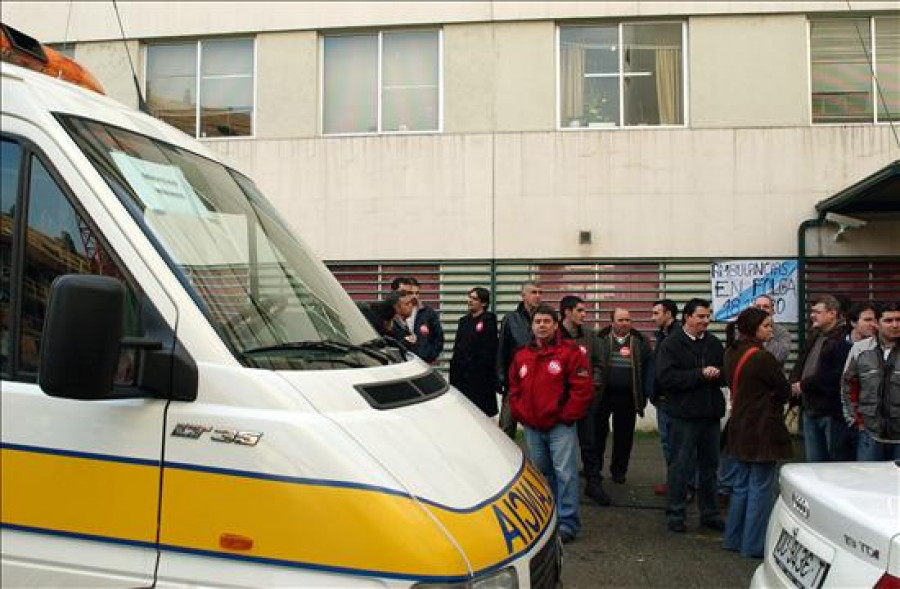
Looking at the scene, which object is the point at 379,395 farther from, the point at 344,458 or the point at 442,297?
the point at 442,297

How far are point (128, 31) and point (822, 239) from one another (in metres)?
11.0

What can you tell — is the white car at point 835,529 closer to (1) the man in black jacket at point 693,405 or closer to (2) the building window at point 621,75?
(1) the man in black jacket at point 693,405

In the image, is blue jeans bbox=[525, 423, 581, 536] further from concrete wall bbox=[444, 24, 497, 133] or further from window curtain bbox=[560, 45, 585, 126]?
window curtain bbox=[560, 45, 585, 126]

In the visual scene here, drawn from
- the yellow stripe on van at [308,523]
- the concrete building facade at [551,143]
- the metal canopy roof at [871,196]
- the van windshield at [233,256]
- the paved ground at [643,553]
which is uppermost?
the concrete building facade at [551,143]

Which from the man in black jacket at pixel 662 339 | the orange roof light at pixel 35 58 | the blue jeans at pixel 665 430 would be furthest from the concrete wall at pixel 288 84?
the orange roof light at pixel 35 58

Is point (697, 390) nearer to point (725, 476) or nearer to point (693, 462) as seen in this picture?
point (693, 462)

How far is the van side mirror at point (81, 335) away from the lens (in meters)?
1.86

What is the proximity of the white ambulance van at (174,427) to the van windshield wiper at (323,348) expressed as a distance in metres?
0.01

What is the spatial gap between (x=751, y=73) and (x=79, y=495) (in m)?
10.4

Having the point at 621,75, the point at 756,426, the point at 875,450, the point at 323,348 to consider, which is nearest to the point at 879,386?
the point at 875,450

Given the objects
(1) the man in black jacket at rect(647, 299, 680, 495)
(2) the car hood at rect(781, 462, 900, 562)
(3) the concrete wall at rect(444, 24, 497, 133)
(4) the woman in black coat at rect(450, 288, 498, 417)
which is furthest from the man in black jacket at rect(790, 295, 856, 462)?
(3) the concrete wall at rect(444, 24, 497, 133)

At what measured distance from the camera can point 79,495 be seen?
6.64ft

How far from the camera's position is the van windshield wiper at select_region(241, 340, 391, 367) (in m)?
2.28

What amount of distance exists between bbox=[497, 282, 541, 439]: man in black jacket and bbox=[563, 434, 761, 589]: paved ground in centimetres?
114
